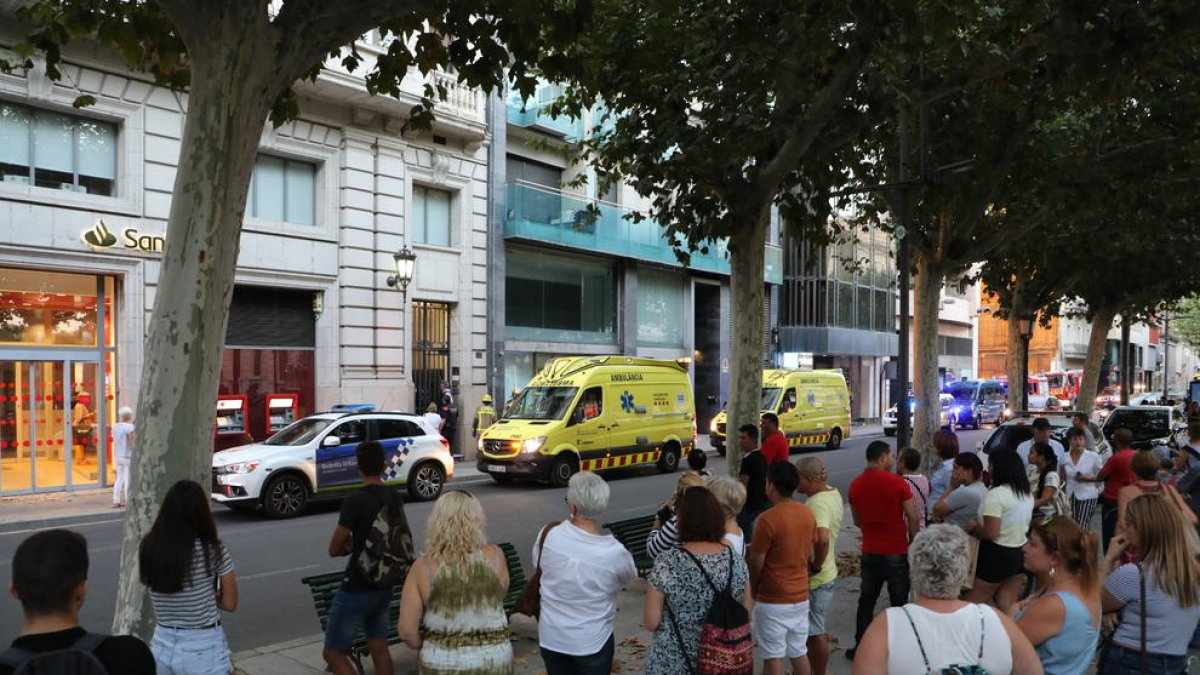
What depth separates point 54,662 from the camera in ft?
7.75

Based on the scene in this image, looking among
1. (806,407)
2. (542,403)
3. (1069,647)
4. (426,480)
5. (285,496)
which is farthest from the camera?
(806,407)

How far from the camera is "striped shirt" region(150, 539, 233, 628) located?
3.95 metres

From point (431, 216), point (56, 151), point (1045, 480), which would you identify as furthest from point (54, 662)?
point (431, 216)

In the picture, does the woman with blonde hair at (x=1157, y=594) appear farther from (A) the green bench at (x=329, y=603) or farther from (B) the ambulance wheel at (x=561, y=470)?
(B) the ambulance wheel at (x=561, y=470)

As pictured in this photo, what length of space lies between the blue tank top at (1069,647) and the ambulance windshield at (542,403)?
14.3 metres

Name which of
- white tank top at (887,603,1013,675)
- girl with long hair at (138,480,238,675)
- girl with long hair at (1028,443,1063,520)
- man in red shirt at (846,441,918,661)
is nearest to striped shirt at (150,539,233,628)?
girl with long hair at (138,480,238,675)

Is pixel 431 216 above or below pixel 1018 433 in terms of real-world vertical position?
above

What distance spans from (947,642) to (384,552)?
3108mm

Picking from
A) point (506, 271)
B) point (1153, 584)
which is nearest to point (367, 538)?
point (1153, 584)

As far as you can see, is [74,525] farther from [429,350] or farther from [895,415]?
[895,415]

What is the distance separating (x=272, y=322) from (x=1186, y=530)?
1840 cm

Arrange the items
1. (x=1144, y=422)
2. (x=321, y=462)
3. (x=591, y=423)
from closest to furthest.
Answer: (x=321, y=462)
(x=591, y=423)
(x=1144, y=422)

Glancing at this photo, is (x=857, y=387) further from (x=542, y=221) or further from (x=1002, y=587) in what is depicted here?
(x=1002, y=587)

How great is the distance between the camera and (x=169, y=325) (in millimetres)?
5195
